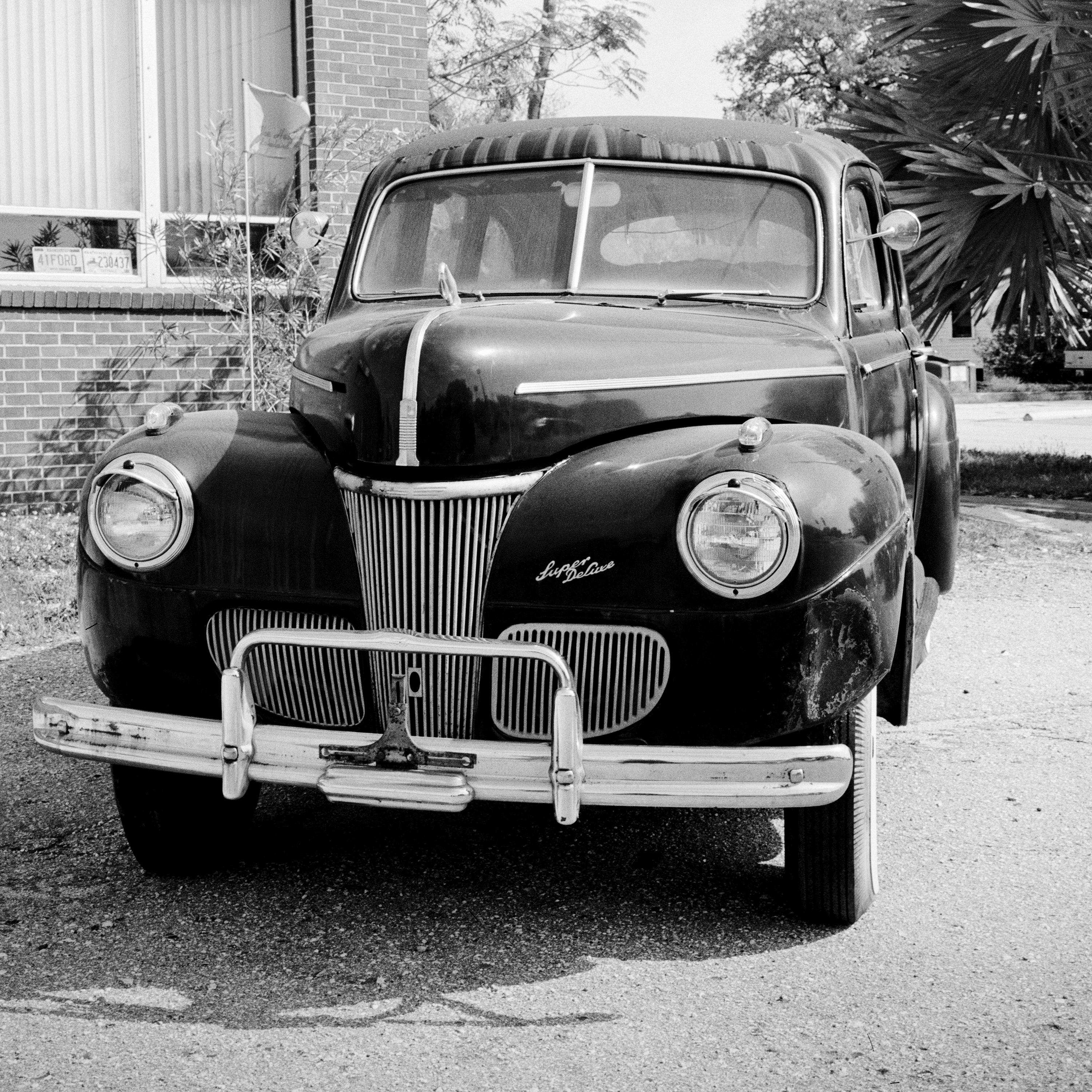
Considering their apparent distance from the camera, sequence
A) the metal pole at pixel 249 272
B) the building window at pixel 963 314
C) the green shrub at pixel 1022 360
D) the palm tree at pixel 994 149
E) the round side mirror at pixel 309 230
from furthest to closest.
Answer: the green shrub at pixel 1022 360 < the building window at pixel 963 314 < the palm tree at pixel 994 149 < the metal pole at pixel 249 272 < the round side mirror at pixel 309 230

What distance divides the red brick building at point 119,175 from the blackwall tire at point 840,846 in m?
6.75

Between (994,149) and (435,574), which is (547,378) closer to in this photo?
(435,574)

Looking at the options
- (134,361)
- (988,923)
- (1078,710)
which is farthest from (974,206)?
(988,923)

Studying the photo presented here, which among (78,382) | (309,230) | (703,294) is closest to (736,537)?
(703,294)

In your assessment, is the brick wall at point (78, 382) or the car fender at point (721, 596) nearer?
the car fender at point (721, 596)

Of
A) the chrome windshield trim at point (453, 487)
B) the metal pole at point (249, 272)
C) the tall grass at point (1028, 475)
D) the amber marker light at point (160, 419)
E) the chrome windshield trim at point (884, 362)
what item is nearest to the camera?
the chrome windshield trim at point (453, 487)

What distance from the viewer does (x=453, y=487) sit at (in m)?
3.15

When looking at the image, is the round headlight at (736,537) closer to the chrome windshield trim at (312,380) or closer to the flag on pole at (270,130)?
the chrome windshield trim at (312,380)

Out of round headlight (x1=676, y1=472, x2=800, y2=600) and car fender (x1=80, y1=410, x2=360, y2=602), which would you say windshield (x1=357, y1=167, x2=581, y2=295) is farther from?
round headlight (x1=676, y1=472, x2=800, y2=600)

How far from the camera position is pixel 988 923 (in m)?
3.40

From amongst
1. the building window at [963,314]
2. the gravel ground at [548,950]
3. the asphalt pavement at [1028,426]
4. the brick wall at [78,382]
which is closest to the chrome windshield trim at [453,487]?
the gravel ground at [548,950]

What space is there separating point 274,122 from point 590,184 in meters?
5.72

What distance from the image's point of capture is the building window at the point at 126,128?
906 centimetres

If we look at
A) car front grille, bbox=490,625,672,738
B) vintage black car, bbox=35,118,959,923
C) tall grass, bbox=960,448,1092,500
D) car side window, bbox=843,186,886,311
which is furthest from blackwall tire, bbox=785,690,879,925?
tall grass, bbox=960,448,1092,500
